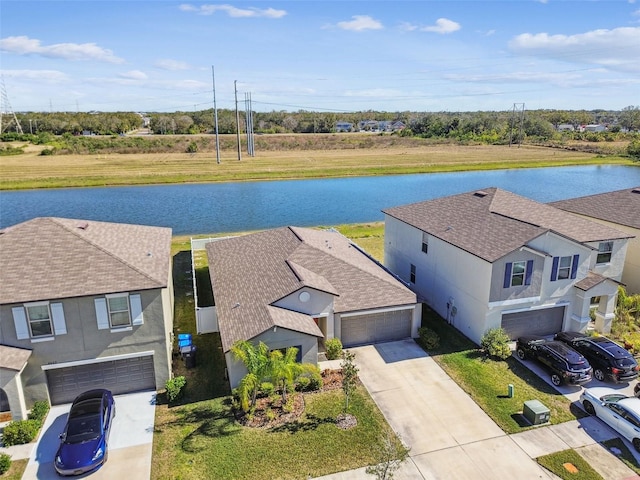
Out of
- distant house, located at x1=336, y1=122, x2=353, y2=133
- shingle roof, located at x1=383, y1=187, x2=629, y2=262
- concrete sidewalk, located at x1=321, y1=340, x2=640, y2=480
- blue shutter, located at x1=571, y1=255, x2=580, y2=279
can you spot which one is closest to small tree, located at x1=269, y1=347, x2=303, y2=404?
concrete sidewalk, located at x1=321, y1=340, x2=640, y2=480

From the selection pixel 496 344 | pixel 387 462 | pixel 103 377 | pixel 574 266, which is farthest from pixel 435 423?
pixel 103 377

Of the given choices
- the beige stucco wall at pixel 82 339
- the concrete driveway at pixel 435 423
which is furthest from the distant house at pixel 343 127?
the beige stucco wall at pixel 82 339

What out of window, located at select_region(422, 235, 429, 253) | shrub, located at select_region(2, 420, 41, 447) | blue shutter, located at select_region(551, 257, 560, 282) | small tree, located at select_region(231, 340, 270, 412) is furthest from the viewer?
window, located at select_region(422, 235, 429, 253)

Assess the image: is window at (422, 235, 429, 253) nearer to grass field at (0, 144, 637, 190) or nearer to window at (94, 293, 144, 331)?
window at (94, 293, 144, 331)

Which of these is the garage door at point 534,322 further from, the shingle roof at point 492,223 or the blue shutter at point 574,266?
the shingle roof at point 492,223

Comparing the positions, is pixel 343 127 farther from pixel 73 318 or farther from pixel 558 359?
pixel 73 318
